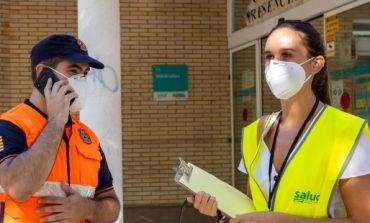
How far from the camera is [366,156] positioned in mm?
1982

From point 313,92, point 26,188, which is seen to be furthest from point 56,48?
point 313,92

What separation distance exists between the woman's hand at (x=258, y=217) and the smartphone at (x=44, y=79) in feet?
2.68

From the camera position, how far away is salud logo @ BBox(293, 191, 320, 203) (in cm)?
201

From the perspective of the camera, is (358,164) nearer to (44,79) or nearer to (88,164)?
(88,164)

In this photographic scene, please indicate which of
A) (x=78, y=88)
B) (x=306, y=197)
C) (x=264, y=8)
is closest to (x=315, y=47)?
(x=306, y=197)

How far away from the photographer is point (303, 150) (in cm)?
207

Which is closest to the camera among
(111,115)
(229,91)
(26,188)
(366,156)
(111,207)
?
(366,156)

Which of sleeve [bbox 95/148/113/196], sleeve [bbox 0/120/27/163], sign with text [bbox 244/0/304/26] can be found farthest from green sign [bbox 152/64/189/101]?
sleeve [bbox 0/120/27/163]

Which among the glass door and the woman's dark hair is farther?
the glass door

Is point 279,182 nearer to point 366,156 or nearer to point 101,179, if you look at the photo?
point 366,156

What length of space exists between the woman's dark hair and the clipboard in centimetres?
48

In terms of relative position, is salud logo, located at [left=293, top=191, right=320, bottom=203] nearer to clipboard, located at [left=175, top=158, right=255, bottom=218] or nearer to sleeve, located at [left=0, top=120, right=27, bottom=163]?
clipboard, located at [left=175, top=158, right=255, bottom=218]

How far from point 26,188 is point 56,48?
602 millimetres

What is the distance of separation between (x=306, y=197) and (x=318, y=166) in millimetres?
111
